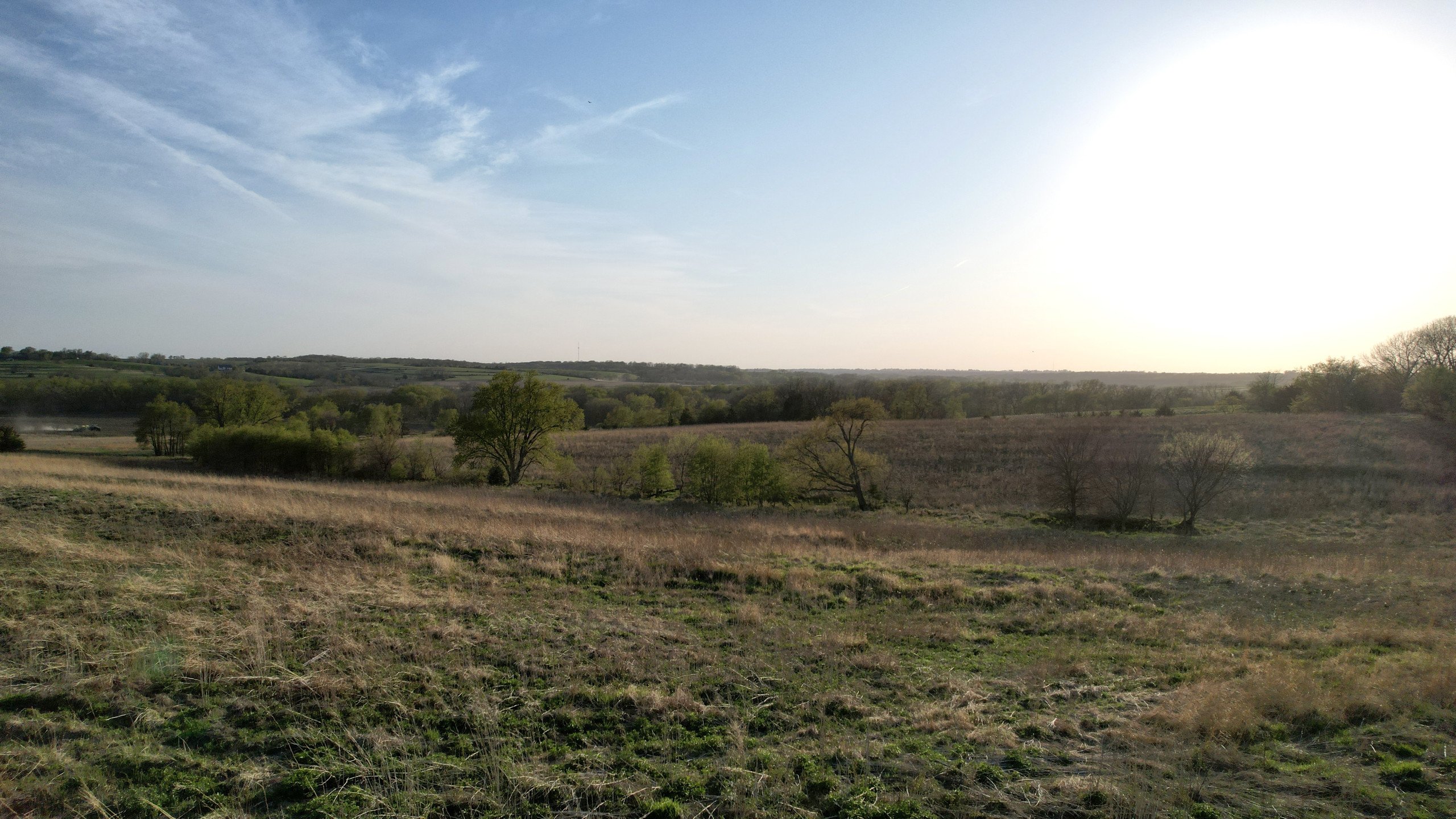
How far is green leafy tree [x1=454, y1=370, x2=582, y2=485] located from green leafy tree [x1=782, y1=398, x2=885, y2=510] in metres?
14.1

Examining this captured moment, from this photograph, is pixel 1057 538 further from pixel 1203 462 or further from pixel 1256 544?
pixel 1203 462

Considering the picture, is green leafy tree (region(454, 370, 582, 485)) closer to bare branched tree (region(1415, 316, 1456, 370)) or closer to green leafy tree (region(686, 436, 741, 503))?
green leafy tree (region(686, 436, 741, 503))

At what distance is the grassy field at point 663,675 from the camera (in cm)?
477

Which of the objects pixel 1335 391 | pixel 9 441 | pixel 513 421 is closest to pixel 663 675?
pixel 513 421

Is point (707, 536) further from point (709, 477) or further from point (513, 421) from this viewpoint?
point (513, 421)

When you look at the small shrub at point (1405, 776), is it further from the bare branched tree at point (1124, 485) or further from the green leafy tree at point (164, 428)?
the green leafy tree at point (164, 428)

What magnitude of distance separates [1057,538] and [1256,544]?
6.63m

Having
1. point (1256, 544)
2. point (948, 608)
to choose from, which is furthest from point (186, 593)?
point (1256, 544)

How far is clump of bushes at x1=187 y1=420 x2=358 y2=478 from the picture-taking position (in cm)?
3912

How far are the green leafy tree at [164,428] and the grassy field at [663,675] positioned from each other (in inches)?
1778

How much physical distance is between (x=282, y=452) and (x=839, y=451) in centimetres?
3413

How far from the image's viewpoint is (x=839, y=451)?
123 ft

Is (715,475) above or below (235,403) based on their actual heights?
below

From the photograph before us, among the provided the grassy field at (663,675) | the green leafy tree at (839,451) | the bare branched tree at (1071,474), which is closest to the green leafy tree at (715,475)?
the green leafy tree at (839,451)
